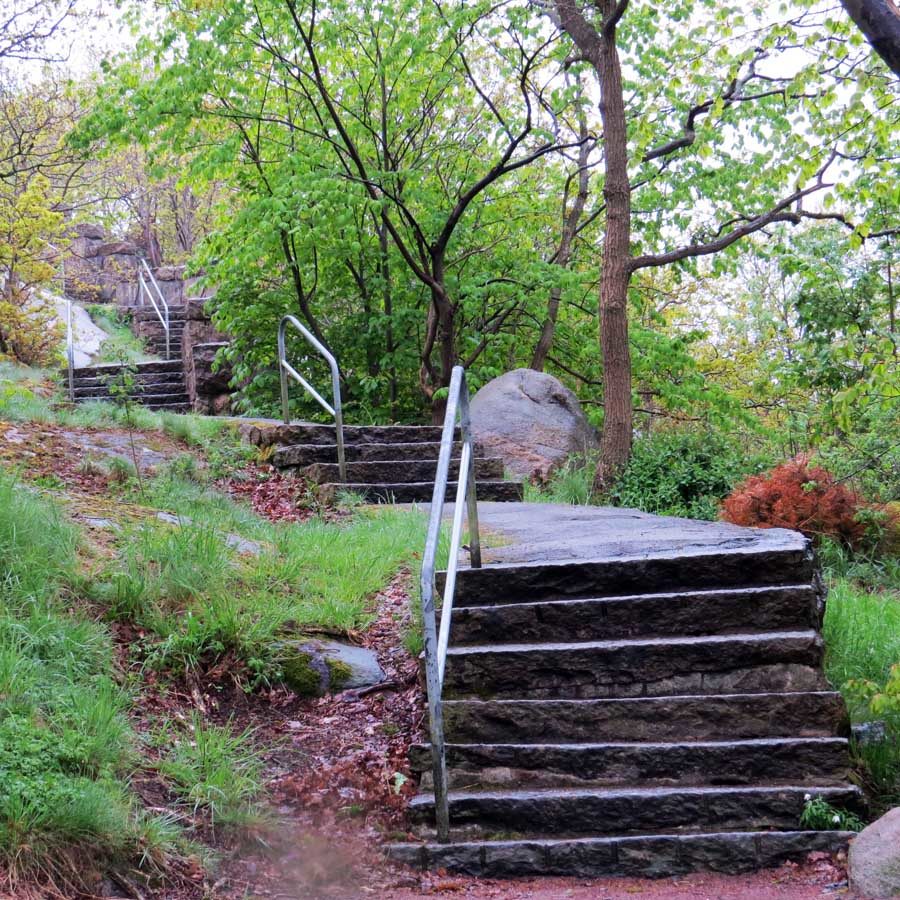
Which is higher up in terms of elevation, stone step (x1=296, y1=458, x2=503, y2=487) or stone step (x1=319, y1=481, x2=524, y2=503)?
stone step (x1=296, y1=458, x2=503, y2=487)

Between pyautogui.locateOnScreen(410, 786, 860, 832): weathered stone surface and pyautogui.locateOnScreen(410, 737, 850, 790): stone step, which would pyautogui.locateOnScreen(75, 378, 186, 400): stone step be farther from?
pyautogui.locateOnScreen(410, 786, 860, 832): weathered stone surface

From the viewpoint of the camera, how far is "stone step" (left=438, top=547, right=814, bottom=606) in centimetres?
413

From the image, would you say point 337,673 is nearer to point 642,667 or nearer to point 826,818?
point 642,667

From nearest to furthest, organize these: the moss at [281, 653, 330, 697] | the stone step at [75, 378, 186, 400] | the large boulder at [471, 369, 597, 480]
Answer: the moss at [281, 653, 330, 697]
the large boulder at [471, 369, 597, 480]
the stone step at [75, 378, 186, 400]

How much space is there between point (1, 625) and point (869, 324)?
27.4 feet

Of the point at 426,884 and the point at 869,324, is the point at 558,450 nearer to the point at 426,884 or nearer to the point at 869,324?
the point at 869,324

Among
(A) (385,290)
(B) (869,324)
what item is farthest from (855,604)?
(A) (385,290)

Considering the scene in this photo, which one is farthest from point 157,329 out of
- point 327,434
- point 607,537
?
point 607,537

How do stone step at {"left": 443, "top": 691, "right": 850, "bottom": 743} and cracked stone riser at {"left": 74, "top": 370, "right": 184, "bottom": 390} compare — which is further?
cracked stone riser at {"left": 74, "top": 370, "right": 184, "bottom": 390}

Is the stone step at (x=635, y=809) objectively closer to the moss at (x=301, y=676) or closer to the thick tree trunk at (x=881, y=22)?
the moss at (x=301, y=676)

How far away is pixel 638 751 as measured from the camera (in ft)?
11.8

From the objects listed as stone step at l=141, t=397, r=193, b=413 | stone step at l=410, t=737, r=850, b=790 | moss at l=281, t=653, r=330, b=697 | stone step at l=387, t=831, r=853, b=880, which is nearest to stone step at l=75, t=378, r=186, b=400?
stone step at l=141, t=397, r=193, b=413

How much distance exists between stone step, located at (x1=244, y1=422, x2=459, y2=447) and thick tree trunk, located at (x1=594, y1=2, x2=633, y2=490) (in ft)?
5.98

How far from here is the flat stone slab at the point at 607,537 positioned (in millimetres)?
4500
